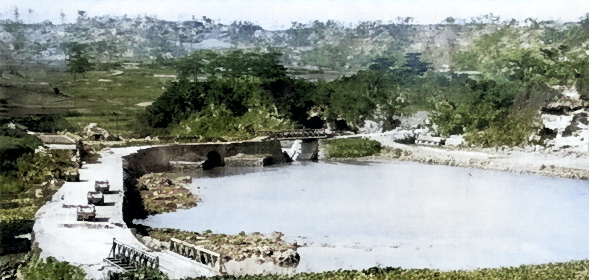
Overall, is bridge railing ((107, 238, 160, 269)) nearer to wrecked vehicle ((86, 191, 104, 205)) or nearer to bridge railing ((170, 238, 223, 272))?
bridge railing ((170, 238, 223, 272))

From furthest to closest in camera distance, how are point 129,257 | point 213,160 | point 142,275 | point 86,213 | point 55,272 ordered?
point 213,160 → point 86,213 → point 129,257 → point 142,275 → point 55,272

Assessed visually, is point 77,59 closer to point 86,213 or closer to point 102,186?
point 102,186

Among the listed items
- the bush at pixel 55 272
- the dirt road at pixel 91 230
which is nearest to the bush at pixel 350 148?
the dirt road at pixel 91 230

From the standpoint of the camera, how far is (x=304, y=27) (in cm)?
966

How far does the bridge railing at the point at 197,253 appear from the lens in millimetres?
8680

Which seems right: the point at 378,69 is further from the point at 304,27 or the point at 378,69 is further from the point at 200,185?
the point at 200,185

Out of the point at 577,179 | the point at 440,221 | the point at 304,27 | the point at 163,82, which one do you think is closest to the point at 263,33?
the point at 304,27

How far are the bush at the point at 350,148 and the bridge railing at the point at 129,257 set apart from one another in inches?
109

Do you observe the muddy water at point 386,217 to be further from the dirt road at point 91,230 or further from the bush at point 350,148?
the dirt road at point 91,230

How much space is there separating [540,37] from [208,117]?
11.8 feet

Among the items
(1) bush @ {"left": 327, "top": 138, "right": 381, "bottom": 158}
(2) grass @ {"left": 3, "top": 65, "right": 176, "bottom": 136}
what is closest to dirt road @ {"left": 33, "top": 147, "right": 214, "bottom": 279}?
(2) grass @ {"left": 3, "top": 65, "right": 176, "bottom": 136}

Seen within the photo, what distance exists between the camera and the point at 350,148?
10727mm

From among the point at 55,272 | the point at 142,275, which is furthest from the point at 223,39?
the point at 55,272

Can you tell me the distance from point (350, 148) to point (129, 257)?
10.1 feet
